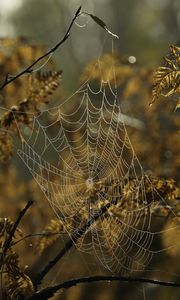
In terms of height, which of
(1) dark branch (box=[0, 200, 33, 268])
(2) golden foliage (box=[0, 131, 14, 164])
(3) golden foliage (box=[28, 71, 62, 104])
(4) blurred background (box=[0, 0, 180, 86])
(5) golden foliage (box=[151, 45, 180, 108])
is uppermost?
(4) blurred background (box=[0, 0, 180, 86])

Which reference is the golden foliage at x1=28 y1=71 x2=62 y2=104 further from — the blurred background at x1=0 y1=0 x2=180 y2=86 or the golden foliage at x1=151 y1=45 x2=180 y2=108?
the blurred background at x1=0 y1=0 x2=180 y2=86

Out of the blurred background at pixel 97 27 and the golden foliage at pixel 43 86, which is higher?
the blurred background at pixel 97 27

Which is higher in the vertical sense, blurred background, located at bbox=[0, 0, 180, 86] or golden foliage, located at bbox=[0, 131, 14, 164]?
blurred background, located at bbox=[0, 0, 180, 86]

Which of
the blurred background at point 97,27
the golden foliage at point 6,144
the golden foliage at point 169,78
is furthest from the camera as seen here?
the blurred background at point 97,27

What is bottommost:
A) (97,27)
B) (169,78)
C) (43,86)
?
(169,78)

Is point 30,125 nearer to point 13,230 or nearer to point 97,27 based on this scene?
point 13,230

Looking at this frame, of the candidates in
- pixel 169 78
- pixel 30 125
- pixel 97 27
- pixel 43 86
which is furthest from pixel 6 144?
pixel 97 27

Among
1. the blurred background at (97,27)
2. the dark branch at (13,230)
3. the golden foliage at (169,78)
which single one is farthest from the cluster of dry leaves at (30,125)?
the blurred background at (97,27)

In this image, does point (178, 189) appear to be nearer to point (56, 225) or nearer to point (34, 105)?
point (56, 225)

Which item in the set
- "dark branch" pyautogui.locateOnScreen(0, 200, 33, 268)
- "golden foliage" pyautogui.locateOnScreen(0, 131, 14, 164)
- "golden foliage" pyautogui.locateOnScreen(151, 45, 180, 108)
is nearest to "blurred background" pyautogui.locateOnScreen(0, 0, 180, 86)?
"golden foliage" pyautogui.locateOnScreen(0, 131, 14, 164)

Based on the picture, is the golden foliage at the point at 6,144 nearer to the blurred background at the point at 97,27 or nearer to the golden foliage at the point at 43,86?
the golden foliage at the point at 43,86

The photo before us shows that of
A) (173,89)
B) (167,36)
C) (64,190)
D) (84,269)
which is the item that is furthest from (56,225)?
(167,36)
